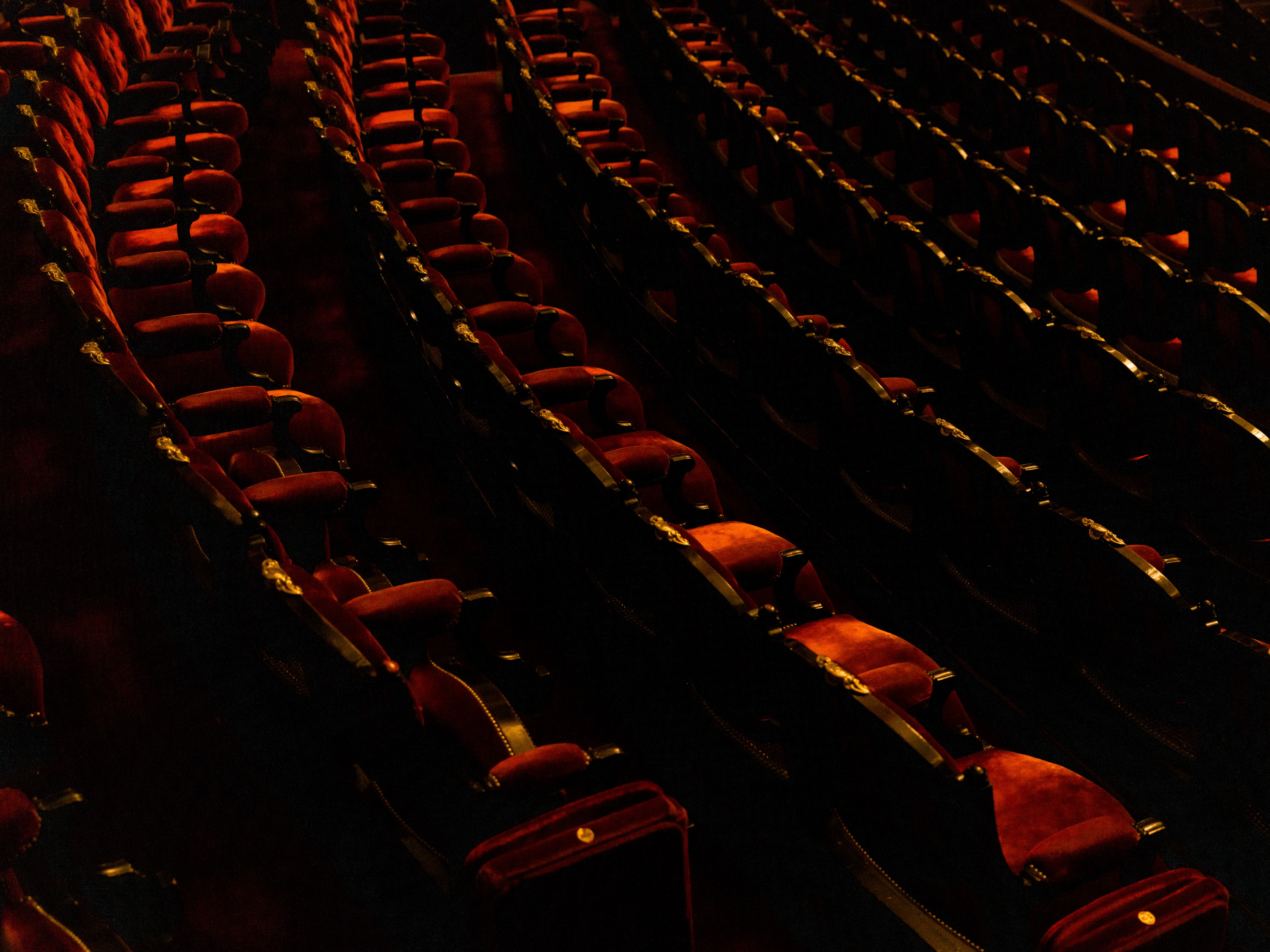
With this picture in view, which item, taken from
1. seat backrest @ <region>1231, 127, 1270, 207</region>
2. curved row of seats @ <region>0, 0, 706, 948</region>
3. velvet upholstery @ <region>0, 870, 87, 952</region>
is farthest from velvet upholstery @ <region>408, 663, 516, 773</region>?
seat backrest @ <region>1231, 127, 1270, 207</region>

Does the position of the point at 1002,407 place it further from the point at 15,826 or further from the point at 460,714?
the point at 15,826

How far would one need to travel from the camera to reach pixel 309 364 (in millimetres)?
570

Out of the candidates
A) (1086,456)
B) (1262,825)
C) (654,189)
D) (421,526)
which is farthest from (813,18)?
(1262,825)

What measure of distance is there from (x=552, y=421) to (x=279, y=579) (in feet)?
0.43

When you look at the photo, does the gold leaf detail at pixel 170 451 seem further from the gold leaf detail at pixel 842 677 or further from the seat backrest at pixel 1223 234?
the seat backrest at pixel 1223 234

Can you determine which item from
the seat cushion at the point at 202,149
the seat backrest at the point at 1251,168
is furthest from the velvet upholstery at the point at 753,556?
the seat backrest at the point at 1251,168

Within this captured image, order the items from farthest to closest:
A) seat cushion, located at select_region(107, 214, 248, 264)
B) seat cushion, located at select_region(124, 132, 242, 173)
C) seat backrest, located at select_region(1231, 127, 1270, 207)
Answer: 1. seat backrest, located at select_region(1231, 127, 1270, 207)
2. seat cushion, located at select_region(124, 132, 242, 173)
3. seat cushion, located at select_region(107, 214, 248, 264)

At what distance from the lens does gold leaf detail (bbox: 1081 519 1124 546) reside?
35 centimetres

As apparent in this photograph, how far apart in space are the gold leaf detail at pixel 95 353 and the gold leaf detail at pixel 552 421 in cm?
16

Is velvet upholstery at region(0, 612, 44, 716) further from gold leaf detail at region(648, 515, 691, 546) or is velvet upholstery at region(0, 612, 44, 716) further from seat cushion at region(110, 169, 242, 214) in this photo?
seat cushion at region(110, 169, 242, 214)

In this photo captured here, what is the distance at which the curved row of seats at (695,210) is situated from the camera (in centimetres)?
35

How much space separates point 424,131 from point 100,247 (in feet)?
0.79

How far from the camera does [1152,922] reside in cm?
24

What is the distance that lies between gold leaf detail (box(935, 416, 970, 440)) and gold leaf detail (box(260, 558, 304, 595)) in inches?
10.2
